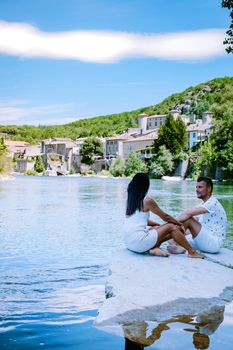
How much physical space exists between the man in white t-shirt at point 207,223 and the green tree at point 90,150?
3535 inches

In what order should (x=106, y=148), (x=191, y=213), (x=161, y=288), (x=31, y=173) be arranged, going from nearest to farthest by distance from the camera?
(x=161, y=288), (x=191, y=213), (x=31, y=173), (x=106, y=148)

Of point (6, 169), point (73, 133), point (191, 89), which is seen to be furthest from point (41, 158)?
point (191, 89)

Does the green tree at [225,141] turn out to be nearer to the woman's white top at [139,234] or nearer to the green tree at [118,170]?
the green tree at [118,170]

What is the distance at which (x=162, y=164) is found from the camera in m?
67.9

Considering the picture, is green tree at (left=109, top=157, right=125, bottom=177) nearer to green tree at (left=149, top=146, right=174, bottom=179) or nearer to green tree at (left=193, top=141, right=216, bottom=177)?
green tree at (left=149, top=146, right=174, bottom=179)

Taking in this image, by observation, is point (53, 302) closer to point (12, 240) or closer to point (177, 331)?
point (177, 331)

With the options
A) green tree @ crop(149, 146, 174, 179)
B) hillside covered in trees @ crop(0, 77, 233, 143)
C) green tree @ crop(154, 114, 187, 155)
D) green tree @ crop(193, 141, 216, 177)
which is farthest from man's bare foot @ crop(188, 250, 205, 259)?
hillside covered in trees @ crop(0, 77, 233, 143)

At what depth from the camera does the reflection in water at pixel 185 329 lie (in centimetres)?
402

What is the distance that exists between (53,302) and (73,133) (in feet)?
449

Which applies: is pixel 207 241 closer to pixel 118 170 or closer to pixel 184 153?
pixel 184 153

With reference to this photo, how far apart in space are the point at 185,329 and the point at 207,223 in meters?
2.18

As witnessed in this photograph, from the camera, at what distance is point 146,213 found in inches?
232

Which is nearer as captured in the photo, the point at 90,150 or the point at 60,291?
the point at 60,291

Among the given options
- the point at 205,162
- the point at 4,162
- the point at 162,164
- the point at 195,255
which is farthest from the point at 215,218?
the point at 162,164
